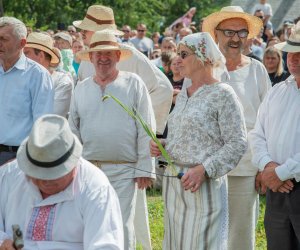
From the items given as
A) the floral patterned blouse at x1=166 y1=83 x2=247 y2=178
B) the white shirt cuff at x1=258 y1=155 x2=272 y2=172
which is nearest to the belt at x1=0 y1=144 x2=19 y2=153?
the floral patterned blouse at x1=166 y1=83 x2=247 y2=178

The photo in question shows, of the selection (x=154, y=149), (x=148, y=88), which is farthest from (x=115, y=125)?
(x=148, y=88)

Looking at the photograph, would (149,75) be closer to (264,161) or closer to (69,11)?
(264,161)

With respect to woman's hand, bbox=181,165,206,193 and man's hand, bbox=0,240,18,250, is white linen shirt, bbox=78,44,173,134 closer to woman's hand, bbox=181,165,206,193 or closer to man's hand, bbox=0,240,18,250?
woman's hand, bbox=181,165,206,193

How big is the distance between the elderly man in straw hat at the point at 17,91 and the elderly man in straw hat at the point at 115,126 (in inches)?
12.1

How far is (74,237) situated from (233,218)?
251cm

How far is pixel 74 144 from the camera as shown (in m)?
4.14

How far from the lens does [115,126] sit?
650 cm

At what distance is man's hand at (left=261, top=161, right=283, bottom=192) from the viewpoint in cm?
565

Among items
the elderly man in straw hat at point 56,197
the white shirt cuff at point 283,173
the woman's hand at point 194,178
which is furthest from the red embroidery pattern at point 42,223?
the white shirt cuff at point 283,173

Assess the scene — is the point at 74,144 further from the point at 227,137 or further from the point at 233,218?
the point at 233,218

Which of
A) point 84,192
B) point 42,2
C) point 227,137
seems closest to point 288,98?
point 227,137

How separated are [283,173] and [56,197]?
1.89 metres

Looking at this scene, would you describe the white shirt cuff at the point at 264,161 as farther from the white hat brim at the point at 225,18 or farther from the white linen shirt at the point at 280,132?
the white hat brim at the point at 225,18

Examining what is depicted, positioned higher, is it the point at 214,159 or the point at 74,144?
the point at 74,144
